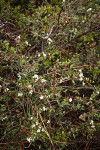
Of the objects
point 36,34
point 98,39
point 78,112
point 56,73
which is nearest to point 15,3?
point 36,34

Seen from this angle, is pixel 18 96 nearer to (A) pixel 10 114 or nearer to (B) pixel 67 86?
(A) pixel 10 114

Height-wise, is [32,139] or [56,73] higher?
[56,73]

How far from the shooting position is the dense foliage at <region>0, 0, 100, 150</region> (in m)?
2.39

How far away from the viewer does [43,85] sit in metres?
2.45

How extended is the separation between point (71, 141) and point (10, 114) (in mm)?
704

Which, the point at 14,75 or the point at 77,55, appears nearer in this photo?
the point at 14,75

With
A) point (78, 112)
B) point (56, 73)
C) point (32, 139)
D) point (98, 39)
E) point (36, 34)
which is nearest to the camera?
point (32, 139)

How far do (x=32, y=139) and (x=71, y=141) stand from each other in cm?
57

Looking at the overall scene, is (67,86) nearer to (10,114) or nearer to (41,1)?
(10,114)

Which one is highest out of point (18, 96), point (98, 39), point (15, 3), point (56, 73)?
point (15, 3)

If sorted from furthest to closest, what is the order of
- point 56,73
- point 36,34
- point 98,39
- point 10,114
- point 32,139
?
1. point 98,39
2. point 36,34
3. point 56,73
4. point 10,114
5. point 32,139

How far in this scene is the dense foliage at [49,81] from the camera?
239cm

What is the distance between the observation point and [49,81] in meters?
2.54

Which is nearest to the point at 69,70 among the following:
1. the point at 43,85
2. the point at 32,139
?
the point at 43,85
